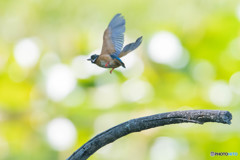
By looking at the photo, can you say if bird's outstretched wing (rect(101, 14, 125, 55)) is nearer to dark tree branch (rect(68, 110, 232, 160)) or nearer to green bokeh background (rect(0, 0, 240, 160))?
dark tree branch (rect(68, 110, 232, 160))

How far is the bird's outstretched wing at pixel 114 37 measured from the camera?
44cm

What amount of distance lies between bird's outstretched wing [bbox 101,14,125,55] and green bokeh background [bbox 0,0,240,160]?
0.98 m

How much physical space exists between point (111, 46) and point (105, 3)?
4.82 ft

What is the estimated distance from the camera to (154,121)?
49 cm

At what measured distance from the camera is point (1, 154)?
1546mm

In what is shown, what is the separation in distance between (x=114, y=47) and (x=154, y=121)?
0.11 m

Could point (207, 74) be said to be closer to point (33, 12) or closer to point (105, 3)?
point (105, 3)

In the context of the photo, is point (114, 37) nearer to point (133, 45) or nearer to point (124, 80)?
point (133, 45)

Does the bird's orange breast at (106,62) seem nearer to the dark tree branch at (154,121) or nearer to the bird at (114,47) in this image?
the bird at (114,47)

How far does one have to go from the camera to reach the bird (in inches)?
16.6

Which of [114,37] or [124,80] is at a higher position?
[124,80]

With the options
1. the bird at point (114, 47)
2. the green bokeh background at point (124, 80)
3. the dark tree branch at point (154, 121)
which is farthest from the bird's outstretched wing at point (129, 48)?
the green bokeh background at point (124, 80)

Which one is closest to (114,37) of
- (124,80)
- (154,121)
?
(154,121)

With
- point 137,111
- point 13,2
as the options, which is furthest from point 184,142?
point 13,2
